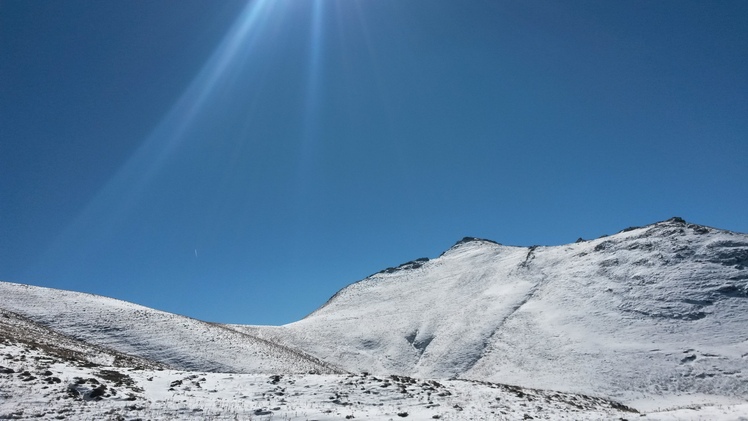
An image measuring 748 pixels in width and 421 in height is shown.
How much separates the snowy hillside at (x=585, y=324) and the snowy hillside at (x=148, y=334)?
56.0 feet

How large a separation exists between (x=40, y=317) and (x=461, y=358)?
140ft

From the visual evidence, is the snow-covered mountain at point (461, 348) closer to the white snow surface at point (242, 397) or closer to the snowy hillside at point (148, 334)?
the white snow surface at point (242, 397)

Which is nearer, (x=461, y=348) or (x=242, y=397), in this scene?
(x=242, y=397)

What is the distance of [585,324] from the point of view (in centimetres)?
A: 4769

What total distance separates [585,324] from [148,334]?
45.3 m

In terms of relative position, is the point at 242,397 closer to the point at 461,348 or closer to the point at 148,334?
the point at 148,334

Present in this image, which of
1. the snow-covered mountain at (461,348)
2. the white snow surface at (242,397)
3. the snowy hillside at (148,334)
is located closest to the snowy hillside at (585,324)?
the snow-covered mountain at (461,348)

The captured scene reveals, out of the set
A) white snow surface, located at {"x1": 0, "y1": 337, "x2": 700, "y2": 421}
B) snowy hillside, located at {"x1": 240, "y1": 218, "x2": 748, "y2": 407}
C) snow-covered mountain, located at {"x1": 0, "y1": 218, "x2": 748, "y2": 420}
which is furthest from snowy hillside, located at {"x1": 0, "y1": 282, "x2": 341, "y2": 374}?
snowy hillside, located at {"x1": 240, "y1": 218, "x2": 748, "y2": 407}

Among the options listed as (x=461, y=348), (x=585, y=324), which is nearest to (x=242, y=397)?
(x=461, y=348)

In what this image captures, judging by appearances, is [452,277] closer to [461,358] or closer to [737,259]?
[461,358]

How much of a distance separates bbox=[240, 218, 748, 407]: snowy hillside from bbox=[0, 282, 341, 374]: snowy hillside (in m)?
17.1

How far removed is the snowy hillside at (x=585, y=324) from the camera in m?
36.9

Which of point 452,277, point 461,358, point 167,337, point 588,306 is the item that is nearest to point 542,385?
point 461,358

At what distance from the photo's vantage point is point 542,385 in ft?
128
